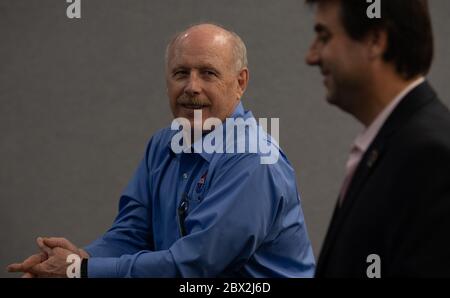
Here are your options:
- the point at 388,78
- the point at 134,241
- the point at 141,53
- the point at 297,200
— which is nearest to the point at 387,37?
the point at 388,78

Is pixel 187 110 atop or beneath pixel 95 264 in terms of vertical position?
atop

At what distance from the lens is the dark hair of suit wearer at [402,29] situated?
1.10 metres

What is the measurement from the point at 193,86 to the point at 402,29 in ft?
3.31

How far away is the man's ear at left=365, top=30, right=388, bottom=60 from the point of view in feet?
3.62

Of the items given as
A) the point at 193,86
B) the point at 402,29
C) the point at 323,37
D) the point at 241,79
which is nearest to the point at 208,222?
the point at 193,86

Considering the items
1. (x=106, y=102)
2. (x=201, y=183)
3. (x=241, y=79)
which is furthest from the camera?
(x=106, y=102)

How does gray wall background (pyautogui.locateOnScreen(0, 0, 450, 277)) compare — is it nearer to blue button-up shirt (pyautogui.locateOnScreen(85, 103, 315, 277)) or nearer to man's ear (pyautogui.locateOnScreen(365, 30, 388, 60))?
blue button-up shirt (pyautogui.locateOnScreen(85, 103, 315, 277))

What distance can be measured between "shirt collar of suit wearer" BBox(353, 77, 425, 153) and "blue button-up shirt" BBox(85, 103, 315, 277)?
612mm

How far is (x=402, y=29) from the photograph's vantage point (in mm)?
1097

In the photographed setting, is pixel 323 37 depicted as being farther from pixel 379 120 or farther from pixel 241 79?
pixel 241 79

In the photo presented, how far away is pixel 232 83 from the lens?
83.5 inches

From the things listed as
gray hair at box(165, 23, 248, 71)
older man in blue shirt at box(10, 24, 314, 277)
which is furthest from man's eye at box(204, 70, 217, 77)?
gray hair at box(165, 23, 248, 71)

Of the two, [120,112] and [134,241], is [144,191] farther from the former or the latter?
[120,112]

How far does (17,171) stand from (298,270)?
224cm
